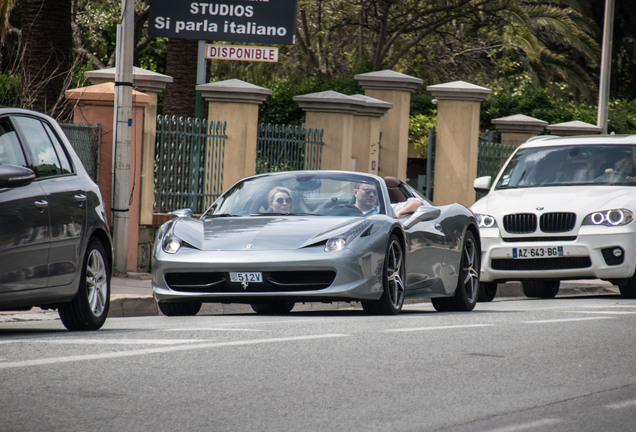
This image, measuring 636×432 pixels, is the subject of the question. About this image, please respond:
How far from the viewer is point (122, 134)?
49.5 ft

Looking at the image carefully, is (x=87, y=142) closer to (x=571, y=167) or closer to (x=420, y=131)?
(x=571, y=167)

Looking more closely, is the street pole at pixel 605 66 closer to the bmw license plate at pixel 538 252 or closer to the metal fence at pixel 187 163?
the metal fence at pixel 187 163

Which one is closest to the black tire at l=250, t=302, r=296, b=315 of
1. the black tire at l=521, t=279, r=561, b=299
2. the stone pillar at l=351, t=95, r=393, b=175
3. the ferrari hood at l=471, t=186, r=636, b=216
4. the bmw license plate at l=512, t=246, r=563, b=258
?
the bmw license plate at l=512, t=246, r=563, b=258

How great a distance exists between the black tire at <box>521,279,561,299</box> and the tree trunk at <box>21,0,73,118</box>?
736 centimetres

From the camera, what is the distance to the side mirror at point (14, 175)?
7668mm

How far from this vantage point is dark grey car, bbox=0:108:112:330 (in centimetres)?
781

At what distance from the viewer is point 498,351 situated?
7.98 metres

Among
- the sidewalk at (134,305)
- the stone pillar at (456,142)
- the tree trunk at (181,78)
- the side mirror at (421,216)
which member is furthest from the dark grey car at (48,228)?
the stone pillar at (456,142)

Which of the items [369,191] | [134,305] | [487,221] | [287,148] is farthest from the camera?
[287,148]

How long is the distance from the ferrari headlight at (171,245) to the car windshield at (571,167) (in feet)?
19.6

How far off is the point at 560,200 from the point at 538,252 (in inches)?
26.8

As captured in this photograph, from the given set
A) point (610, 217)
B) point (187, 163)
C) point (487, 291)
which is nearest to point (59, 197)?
point (610, 217)

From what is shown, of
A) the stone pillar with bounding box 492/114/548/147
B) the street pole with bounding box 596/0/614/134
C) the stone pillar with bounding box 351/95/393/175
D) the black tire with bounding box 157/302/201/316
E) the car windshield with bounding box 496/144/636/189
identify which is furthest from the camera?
the street pole with bounding box 596/0/614/134

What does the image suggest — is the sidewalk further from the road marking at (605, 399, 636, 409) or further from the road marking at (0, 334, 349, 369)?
the road marking at (605, 399, 636, 409)
